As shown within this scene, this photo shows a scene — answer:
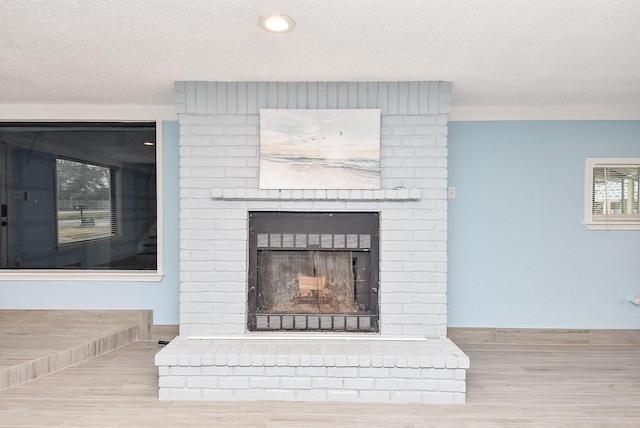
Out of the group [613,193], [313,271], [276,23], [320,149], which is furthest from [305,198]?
[613,193]

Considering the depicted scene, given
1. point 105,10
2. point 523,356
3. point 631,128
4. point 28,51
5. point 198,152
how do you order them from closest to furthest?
point 105,10 → point 28,51 → point 198,152 → point 523,356 → point 631,128

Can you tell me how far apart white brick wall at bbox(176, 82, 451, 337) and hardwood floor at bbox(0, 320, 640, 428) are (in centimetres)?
57

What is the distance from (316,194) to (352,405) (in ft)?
4.56

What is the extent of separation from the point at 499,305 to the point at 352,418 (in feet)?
6.32

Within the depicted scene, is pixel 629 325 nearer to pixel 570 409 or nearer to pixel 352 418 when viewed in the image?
pixel 570 409

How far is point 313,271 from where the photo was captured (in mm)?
3076

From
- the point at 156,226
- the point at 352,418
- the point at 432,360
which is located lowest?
the point at 352,418

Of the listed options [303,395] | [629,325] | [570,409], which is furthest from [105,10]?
[629,325]

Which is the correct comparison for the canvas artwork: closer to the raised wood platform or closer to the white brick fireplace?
the white brick fireplace

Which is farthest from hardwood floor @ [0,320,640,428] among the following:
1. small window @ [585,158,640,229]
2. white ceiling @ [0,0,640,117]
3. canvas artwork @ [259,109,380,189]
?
white ceiling @ [0,0,640,117]

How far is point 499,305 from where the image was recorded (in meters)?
3.58

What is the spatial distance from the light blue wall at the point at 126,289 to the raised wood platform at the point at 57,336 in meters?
0.06

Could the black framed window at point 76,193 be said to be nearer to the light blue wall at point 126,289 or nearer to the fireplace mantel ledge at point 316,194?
the light blue wall at point 126,289

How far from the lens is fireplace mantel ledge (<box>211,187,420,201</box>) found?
113 inches
